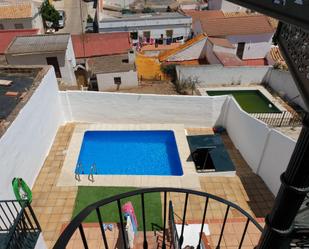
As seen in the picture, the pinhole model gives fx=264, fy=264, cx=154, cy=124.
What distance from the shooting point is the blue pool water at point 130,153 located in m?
10.8

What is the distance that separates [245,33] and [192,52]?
15.4ft

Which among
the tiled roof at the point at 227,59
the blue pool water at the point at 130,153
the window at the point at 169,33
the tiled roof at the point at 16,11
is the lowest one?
the blue pool water at the point at 130,153

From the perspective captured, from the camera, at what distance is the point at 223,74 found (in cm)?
1662

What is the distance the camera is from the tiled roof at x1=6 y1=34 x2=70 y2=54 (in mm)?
15211

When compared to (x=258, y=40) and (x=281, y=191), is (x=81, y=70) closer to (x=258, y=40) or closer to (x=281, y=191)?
(x=258, y=40)

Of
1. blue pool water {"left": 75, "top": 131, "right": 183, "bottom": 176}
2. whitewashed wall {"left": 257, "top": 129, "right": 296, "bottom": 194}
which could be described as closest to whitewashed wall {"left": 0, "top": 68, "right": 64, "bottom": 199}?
blue pool water {"left": 75, "top": 131, "right": 183, "bottom": 176}

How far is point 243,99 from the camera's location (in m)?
15.4

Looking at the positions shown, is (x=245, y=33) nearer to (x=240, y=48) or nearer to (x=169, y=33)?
(x=240, y=48)

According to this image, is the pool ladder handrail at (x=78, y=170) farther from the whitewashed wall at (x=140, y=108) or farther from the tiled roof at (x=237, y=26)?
the tiled roof at (x=237, y=26)

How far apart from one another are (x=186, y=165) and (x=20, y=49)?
11955 millimetres

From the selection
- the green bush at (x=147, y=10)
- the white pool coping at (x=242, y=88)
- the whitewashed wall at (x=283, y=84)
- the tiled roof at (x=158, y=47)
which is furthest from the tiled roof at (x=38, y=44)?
the green bush at (x=147, y=10)

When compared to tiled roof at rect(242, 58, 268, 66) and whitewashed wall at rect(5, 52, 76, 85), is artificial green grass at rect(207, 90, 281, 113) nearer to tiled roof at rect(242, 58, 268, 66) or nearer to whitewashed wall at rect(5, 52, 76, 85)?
tiled roof at rect(242, 58, 268, 66)

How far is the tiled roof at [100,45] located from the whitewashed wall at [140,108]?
854 centimetres

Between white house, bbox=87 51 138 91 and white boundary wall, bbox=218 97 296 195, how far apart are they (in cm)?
720
